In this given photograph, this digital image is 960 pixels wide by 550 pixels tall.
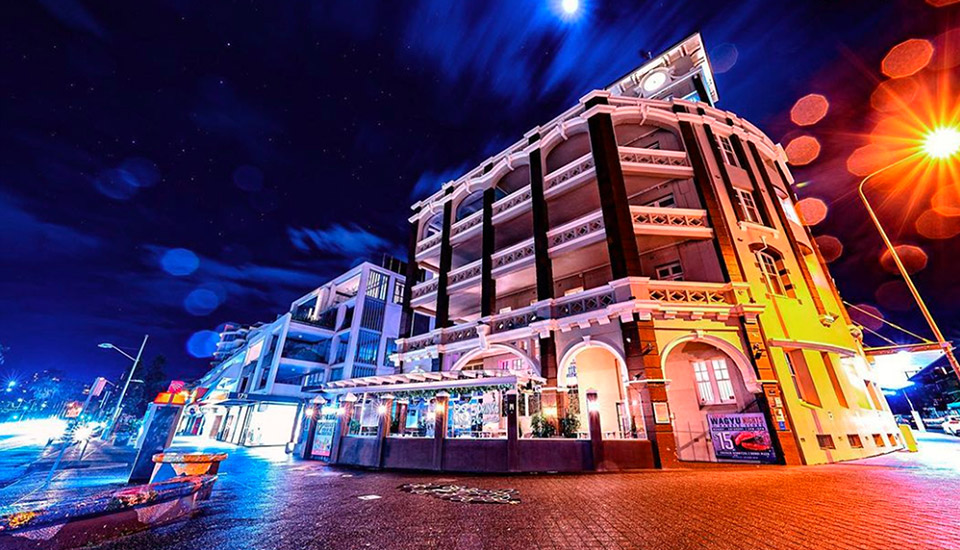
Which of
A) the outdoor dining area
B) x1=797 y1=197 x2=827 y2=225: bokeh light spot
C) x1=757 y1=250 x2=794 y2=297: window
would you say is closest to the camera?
the outdoor dining area

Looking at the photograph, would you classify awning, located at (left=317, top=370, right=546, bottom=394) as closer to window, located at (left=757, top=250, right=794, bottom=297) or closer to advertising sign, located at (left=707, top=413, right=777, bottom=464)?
advertising sign, located at (left=707, top=413, right=777, bottom=464)

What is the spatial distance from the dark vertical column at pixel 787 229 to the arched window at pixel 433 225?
791 inches

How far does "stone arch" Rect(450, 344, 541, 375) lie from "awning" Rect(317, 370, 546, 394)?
1.25 meters

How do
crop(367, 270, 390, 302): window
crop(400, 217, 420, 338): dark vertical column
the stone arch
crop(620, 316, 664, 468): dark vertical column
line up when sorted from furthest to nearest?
crop(367, 270, 390, 302): window < crop(400, 217, 420, 338): dark vertical column < the stone arch < crop(620, 316, 664, 468): dark vertical column

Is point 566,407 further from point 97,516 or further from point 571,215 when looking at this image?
point 97,516

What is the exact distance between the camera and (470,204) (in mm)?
26625

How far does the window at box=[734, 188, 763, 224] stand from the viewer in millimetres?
16828

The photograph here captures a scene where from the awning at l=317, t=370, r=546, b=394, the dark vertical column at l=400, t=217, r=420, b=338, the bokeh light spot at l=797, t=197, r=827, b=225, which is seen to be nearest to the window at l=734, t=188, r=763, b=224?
the bokeh light spot at l=797, t=197, r=827, b=225

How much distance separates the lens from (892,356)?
17.5 meters

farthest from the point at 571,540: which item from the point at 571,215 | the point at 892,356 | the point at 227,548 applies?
the point at 892,356

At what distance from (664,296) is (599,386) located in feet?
18.2

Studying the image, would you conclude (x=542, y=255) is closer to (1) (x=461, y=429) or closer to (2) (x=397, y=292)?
(1) (x=461, y=429)

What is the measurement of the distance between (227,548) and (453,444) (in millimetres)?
8540

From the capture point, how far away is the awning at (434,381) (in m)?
12.3
